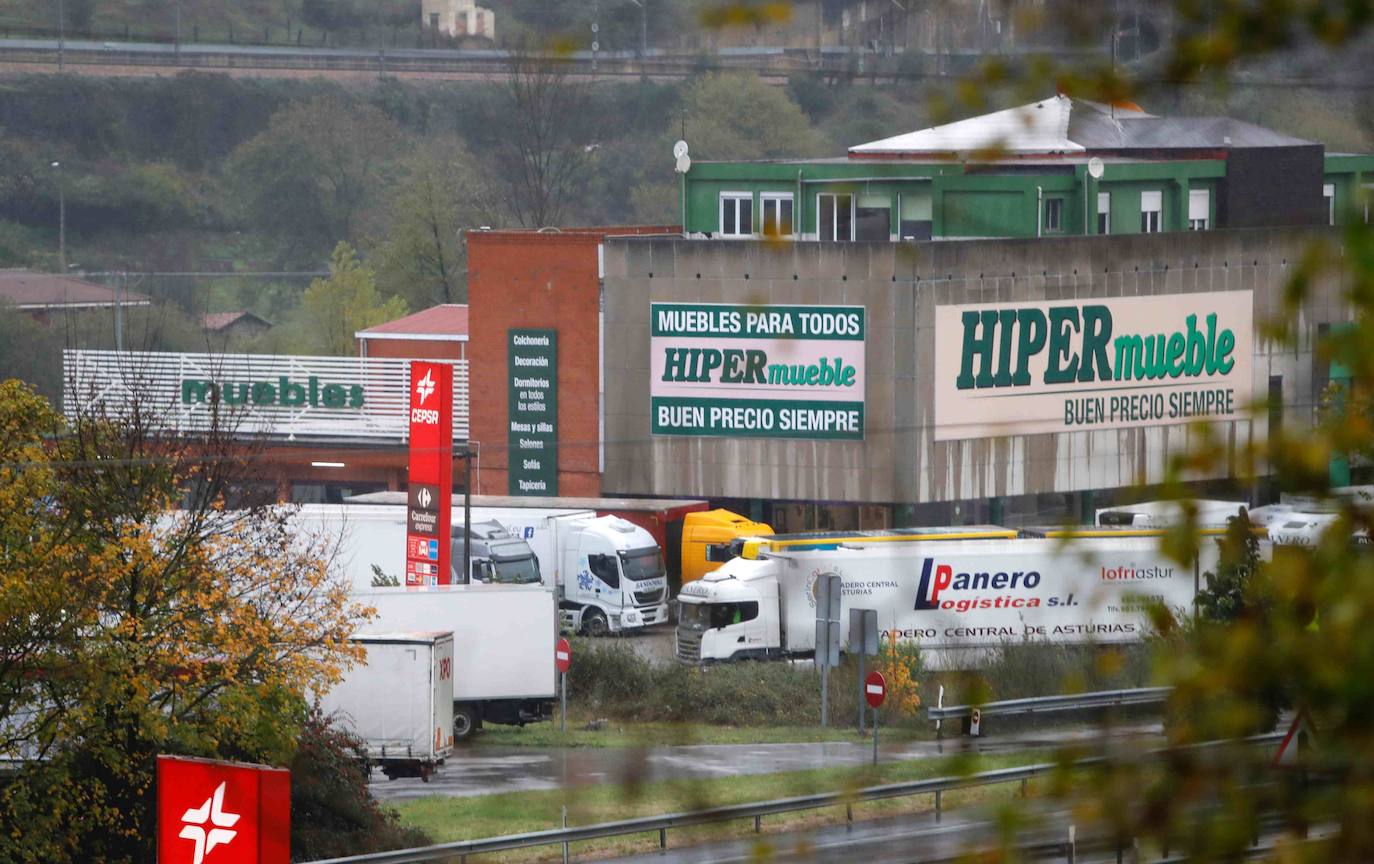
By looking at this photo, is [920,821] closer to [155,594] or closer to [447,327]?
[155,594]

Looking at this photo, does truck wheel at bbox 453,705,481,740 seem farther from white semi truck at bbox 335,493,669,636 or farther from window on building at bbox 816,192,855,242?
window on building at bbox 816,192,855,242

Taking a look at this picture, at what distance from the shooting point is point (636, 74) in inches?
3782

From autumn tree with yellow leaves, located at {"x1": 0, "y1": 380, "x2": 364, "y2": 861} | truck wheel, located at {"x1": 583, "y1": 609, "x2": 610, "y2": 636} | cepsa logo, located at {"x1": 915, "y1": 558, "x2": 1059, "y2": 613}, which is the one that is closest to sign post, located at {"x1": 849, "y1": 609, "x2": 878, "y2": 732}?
autumn tree with yellow leaves, located at {"x1": 0, "y1": 380, "x2": 364, "y2": 861}

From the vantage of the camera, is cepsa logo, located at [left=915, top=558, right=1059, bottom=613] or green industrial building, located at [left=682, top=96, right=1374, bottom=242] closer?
cepsa logo, located at [left=915, top=558, right=1059, bottom=613]

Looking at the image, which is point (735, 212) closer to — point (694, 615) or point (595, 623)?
point (595, 623)

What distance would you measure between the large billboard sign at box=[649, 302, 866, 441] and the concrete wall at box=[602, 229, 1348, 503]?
24 centimetres

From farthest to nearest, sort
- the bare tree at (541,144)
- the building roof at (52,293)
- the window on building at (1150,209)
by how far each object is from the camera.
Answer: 1. the bare tree at (541,144)
2. the building roof at (52,293)
3. the window on building at (1150,209)

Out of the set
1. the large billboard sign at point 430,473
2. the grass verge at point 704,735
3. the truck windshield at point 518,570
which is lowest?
the grass verge at point 704,735

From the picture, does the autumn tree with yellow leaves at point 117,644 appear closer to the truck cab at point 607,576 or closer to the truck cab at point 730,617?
the truck cab at point 730,617

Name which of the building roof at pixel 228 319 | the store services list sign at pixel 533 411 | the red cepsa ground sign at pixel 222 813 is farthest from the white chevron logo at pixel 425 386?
the building roof at pixel 228 319

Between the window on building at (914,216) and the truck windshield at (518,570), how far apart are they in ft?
38.2

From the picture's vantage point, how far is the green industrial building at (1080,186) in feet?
120

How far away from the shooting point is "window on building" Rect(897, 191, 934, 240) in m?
36.8

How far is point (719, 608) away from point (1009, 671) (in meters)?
7.17
